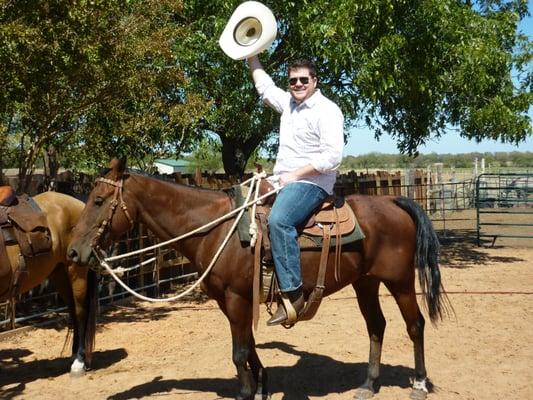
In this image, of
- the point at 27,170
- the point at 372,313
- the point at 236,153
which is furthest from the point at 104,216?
the point at 236,153

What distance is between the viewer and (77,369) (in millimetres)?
5461

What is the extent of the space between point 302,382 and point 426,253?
1.60 metres

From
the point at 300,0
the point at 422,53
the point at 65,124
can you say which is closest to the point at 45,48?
the point at 65,124

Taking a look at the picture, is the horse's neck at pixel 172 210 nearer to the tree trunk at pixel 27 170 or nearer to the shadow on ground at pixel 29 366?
the shadow on ground at pixel 29 366

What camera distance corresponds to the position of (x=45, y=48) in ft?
19.0

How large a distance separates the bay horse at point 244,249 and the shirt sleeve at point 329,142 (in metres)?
0.74

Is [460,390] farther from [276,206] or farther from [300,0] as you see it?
[300,0]

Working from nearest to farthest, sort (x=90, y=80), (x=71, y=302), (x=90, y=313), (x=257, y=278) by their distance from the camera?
(x=257, y=278), (x=90, y=313), (x=71, y=302), (x=90, y=80)

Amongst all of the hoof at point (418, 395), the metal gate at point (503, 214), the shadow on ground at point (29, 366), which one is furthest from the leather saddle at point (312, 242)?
the metal gate at point (503, 214)

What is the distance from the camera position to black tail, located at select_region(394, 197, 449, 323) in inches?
192

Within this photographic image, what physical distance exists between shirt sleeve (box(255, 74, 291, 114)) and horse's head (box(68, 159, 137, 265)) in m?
1.26

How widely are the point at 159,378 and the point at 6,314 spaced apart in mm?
2725

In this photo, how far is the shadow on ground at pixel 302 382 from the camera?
4.91m

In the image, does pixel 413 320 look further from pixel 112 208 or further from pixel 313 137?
pixel 112 208
